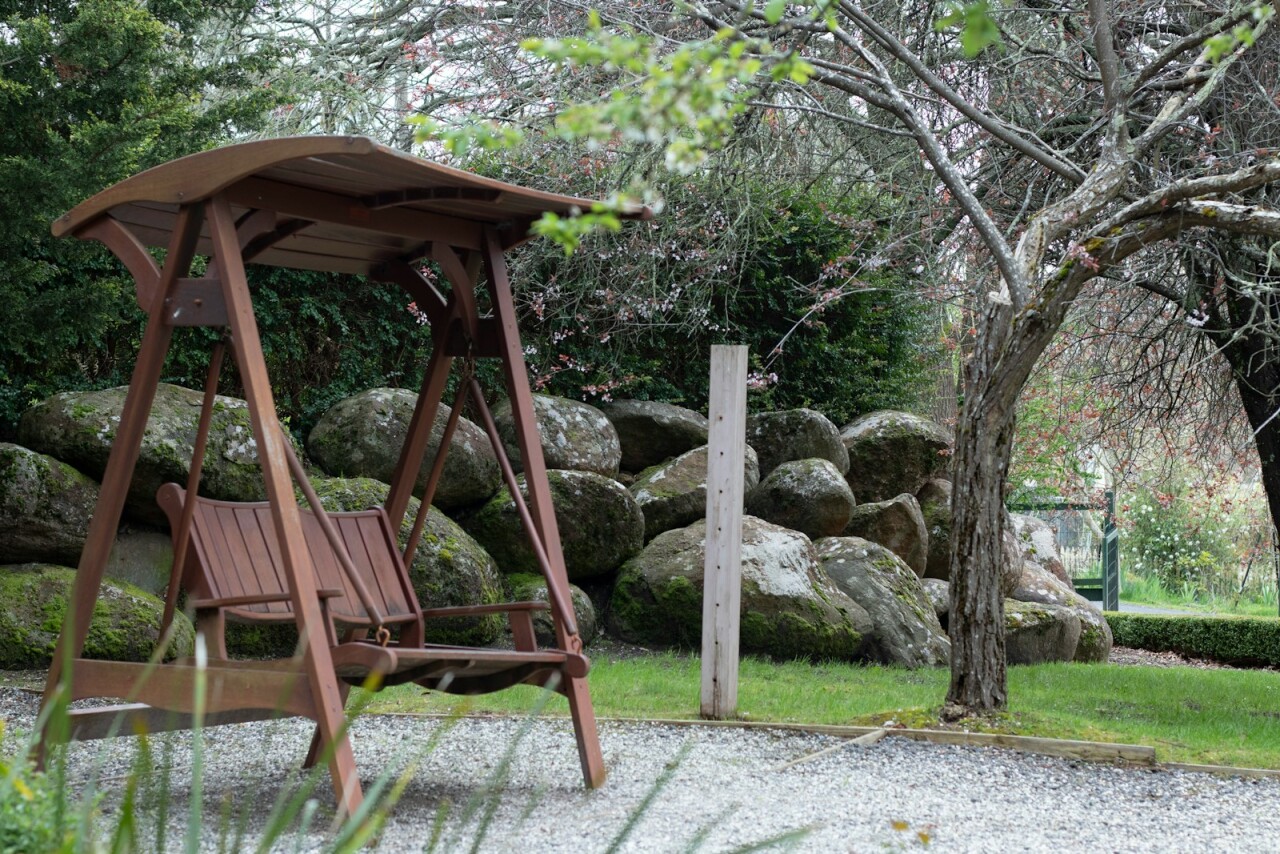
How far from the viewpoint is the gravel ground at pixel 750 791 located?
3.43m

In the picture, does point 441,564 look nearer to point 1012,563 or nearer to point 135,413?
point 135,413

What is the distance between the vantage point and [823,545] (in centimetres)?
898

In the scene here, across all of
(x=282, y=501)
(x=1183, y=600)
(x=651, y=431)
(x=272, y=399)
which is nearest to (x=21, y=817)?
(x=282, y=501)

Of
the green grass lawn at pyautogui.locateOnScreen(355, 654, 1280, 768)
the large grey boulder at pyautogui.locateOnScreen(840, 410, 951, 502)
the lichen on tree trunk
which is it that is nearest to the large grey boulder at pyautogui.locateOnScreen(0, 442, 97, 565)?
the green grass lawn at pyautogui.locateOnScreen(355, 654, 1280, 768)

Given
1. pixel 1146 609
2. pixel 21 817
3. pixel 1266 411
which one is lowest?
pixel 1146 609

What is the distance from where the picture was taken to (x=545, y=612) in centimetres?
809

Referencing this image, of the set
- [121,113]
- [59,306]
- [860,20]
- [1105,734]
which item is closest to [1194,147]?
[860,20]

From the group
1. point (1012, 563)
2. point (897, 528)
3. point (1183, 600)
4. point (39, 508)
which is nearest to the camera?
point (39, 508)

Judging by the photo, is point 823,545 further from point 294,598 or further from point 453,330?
point 294,598

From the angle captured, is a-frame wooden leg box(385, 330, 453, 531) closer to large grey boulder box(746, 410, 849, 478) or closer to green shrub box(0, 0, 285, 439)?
green shrub box(0, 0, 285, 439)

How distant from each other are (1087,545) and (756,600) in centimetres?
1262

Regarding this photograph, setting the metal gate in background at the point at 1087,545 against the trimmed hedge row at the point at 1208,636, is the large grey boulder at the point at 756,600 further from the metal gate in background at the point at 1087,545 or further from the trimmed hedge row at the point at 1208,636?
the metal gate in background at the point at 1087,545

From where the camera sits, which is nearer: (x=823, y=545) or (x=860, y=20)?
(x=860, y=20)

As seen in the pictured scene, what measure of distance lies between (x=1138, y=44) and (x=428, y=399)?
16.6ft
